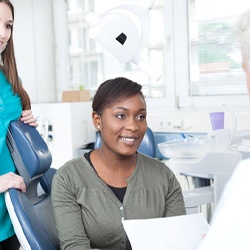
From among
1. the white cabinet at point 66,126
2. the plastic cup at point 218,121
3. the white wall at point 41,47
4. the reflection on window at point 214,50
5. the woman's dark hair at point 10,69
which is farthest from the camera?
the white wall at point 41,47

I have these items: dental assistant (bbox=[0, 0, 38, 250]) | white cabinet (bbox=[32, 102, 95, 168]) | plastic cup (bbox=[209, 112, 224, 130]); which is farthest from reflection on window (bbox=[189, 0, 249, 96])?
dental assistant (bbox=[0, 0, 38, 250])

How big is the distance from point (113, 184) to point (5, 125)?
41 centimetres

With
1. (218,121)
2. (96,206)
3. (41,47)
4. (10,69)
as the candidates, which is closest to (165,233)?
(96,206)

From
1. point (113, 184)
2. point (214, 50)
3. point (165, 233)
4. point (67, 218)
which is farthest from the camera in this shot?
point (214, 50)

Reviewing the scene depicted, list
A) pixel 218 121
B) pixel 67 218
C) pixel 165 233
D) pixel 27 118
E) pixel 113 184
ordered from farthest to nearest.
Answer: pixel 218 121, pixel 27 118, pixel 113 184, pixel 67 218, pixel 165 233

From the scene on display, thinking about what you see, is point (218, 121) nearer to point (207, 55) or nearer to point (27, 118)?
point (27, 118)

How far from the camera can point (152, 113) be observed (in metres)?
2.96

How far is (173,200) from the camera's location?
130 cm

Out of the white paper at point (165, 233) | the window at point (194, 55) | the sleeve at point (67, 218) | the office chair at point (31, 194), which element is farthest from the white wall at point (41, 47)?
the white paper at point (165, 233)

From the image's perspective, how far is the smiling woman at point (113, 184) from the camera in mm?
1179

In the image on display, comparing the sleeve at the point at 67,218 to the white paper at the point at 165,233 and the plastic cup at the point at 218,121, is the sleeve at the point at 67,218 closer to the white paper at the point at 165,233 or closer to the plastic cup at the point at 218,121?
the white paper at the point at 165,233

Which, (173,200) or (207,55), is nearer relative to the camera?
(173,200)

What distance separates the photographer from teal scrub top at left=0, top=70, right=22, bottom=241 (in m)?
1.32

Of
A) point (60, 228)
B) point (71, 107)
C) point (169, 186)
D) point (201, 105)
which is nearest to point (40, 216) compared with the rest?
point (60, 228)
